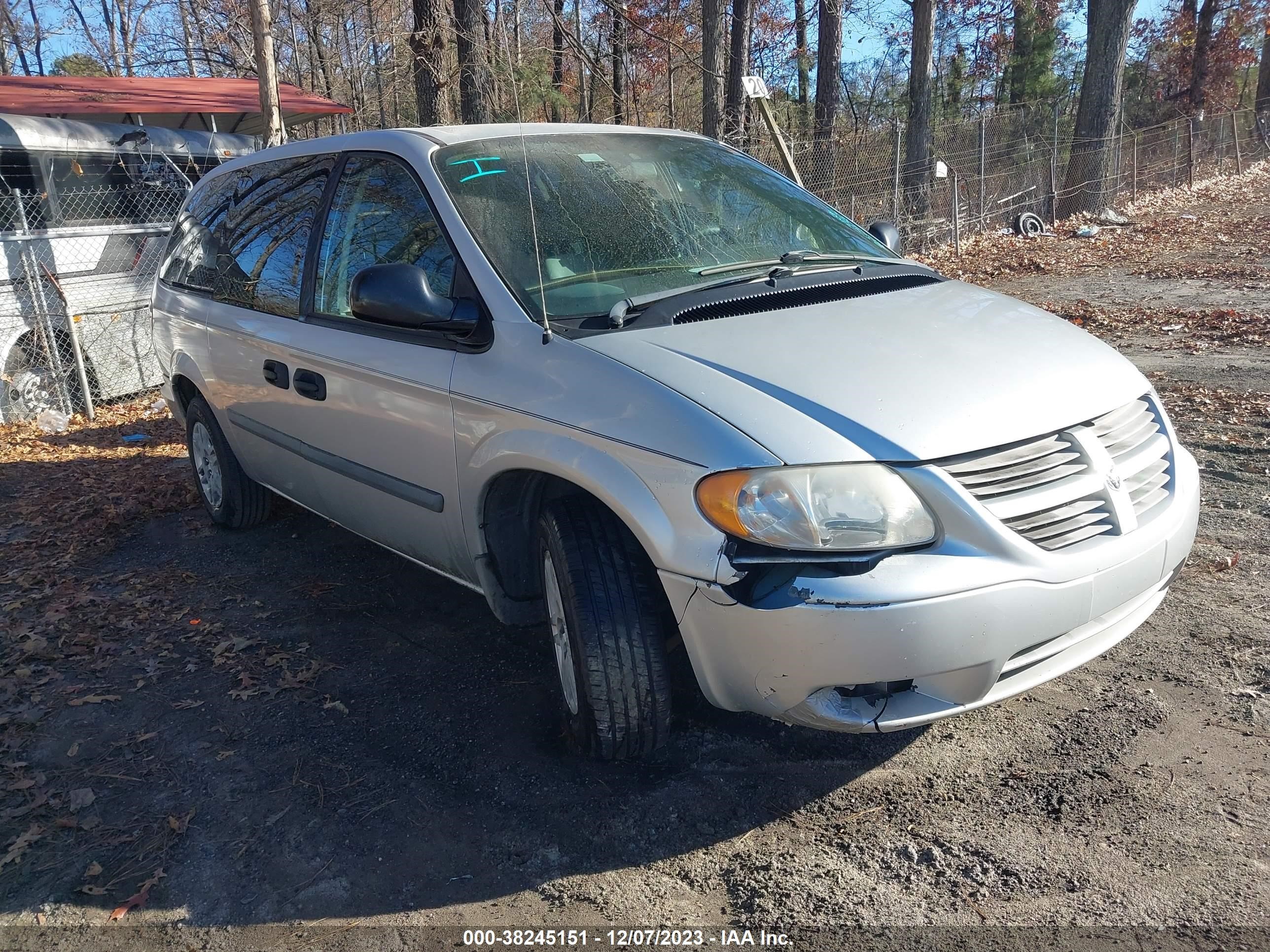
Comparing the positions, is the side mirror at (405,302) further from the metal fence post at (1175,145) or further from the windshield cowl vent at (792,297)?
the metal fence post at (1175,145)

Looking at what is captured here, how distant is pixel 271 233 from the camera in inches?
177

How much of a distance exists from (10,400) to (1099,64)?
1827cm

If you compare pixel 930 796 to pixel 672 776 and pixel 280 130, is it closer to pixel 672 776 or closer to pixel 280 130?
pixel 672 776

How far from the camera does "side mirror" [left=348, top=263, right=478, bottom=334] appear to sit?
3129 millimetres

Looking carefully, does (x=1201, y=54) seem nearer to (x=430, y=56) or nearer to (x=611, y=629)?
(x=430, y=56)

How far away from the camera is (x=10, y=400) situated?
8.70 meters

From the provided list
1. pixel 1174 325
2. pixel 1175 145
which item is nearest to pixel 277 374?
pixel 1174 325

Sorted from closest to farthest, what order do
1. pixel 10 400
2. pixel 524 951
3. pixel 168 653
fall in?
pixel 524 951
pixel 168 653
pixel 10 400

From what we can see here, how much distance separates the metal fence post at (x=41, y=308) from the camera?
8492 mm

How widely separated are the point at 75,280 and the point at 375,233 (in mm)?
6706

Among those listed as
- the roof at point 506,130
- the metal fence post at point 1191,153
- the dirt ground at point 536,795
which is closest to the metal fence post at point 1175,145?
the metal fence post at point 1191,153

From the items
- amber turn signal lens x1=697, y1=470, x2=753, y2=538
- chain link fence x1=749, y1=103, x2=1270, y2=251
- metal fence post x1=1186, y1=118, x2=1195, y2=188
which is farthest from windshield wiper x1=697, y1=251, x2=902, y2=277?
metal fence post x1=1186, y1=118, x2=1195, y2=188

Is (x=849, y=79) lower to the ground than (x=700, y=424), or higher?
higher

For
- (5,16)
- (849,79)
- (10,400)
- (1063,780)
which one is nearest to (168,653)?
(1063,780)
